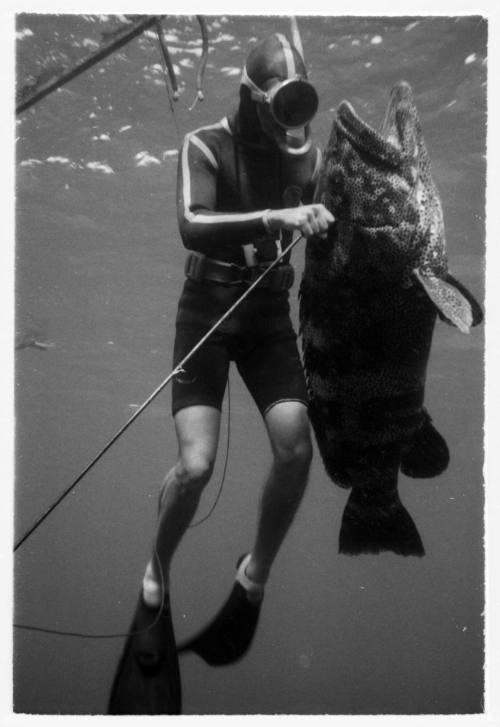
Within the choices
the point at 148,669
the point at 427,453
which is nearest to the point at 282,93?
the point at 427,453

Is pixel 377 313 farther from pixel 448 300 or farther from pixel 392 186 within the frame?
pixel 392 186

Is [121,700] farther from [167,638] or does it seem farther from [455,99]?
[455,99]

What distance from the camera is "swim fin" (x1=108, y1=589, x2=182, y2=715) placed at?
160 inches

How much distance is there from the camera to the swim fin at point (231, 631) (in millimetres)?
4172

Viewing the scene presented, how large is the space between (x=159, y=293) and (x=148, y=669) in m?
11.6

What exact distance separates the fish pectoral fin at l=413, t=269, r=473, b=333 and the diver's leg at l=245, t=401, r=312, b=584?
1.47 meters

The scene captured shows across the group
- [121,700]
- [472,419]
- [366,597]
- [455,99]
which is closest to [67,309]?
[455,99]

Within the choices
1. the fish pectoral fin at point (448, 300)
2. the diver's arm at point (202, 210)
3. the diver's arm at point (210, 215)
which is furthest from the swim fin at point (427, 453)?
the diver's arm at point (202, 210)

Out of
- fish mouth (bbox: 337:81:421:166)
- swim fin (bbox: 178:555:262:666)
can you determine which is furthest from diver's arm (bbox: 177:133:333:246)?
swim fin (bbox: 178:555:262:666)

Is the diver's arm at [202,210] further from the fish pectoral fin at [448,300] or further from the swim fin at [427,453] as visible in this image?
the swim fin at [427,453]

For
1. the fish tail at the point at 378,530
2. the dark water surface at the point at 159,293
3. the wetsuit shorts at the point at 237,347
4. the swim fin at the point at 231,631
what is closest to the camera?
the fish tail at the point at 378,530

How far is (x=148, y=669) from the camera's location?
4133 mm

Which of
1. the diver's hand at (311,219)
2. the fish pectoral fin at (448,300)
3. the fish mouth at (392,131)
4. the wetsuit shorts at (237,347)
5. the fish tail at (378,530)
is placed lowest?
the fish tail at (378,530)

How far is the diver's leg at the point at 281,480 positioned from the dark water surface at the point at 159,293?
1479 millimetres
